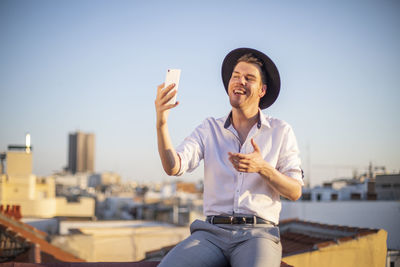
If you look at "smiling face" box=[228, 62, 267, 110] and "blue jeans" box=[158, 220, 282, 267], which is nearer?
"blue jeans" box=[158, 220, 282, 267]

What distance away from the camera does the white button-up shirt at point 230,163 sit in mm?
2520

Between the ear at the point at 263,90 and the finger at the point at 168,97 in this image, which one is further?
the ear at the point at 263,90

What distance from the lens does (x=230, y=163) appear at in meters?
2.61

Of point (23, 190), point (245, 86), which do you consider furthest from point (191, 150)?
point (23, 190)

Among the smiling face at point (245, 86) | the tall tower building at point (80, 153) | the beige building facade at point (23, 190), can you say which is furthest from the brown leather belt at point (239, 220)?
the tall tower building at point (80, 153)

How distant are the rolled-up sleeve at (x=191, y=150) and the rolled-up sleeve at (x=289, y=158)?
0.51 m

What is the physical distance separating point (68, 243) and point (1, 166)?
14648mm

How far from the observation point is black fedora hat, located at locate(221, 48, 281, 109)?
111 inches

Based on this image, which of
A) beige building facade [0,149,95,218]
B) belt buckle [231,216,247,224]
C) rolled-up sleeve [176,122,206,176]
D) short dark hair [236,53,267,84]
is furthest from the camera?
beige building facade [0,149,95,218]

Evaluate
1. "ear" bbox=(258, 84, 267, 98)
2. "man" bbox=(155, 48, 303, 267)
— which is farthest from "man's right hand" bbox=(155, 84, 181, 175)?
"ear" bbox=(258, 84, 267, 98)

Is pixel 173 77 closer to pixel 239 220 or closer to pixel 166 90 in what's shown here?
pixel 166 90

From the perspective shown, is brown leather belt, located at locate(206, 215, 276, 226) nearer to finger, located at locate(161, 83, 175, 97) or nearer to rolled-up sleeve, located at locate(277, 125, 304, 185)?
rolled-up sleeve, located at locate(277, 125, 304, 185)

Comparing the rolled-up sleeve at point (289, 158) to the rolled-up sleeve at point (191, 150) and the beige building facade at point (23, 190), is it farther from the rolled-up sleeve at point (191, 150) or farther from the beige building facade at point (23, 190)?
the beige building facade at point (23, 190)

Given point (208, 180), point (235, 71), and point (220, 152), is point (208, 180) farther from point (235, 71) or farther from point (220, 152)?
point (235, 71)
